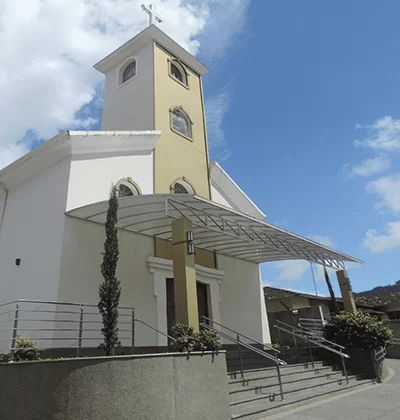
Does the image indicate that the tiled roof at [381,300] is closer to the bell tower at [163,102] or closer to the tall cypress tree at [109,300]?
the bell tower at [163,102]

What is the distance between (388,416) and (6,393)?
262 inches

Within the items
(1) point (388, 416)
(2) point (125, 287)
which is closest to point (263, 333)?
(2) point (125, 287)

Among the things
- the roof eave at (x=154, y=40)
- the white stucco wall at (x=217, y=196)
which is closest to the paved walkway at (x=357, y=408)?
the white stucco wall at (x=217, y=196)

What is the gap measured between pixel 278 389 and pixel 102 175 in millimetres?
7332

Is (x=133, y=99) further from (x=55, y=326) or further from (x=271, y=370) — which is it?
(x=271, y=370)

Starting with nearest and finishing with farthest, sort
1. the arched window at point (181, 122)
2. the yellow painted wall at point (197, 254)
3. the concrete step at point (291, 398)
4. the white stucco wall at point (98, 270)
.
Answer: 1. the concrete step at point (291, 398)
2. the white stucco wall at point (98, 270)
3. the yellow painted wall at point (197, 254)
4. the arched window at point (181, 122)

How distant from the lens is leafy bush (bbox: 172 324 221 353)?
22.6ft

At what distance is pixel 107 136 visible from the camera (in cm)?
1117

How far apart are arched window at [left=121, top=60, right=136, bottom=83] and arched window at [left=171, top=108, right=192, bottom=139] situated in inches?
113

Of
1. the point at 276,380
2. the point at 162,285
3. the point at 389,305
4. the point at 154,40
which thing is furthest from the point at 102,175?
the point at 389,305

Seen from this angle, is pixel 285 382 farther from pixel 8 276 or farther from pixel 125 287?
pixel 8 276

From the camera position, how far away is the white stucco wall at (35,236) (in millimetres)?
9383

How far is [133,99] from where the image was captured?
50.5ft

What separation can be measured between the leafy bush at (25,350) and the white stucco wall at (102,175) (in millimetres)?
3555
